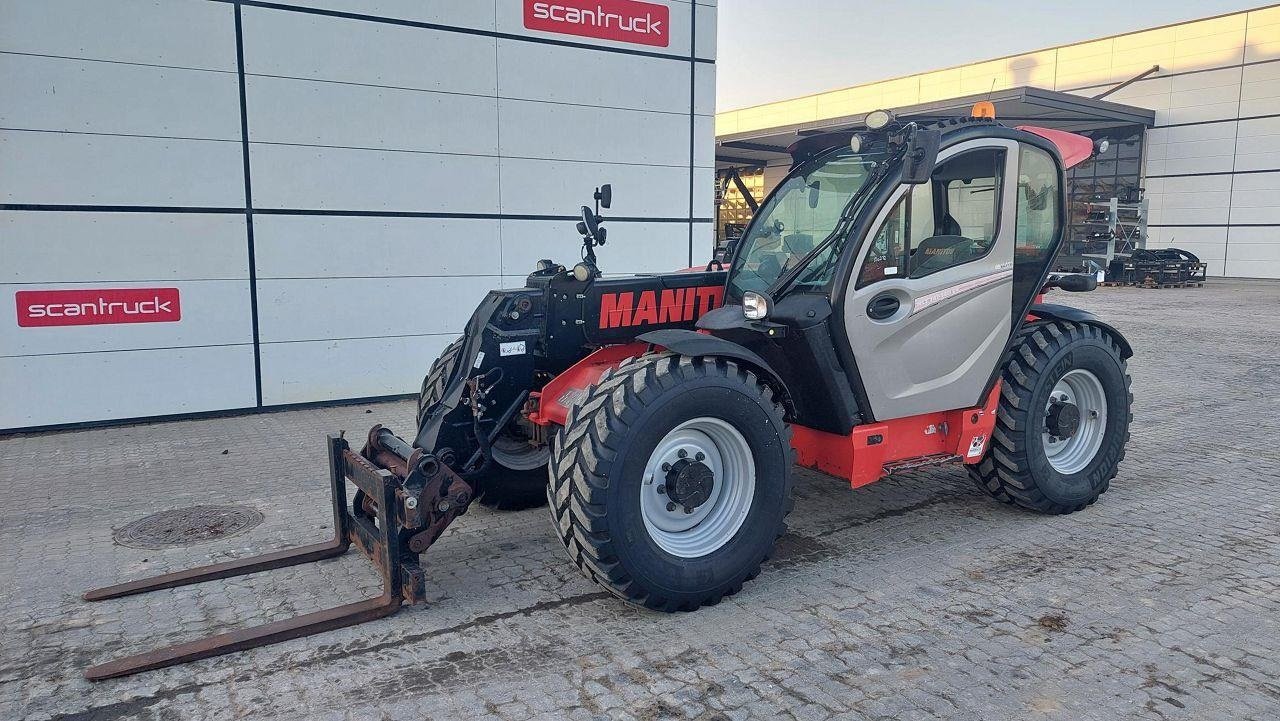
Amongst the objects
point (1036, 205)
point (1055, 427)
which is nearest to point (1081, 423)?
point (1055, 427)

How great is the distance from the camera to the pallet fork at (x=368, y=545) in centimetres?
369

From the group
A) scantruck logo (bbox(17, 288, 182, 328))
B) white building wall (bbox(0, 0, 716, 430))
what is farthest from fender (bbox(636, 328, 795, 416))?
scantruck logo (bbox(17, 288, 182, 328))

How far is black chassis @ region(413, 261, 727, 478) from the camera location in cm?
449

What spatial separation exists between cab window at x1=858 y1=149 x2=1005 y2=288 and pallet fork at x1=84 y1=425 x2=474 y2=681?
2.40 m

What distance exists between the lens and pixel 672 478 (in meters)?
4.12

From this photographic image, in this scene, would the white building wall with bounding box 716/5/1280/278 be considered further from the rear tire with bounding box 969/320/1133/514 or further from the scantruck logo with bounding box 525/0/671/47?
the rear tire with bounding box 969/320/1133/514

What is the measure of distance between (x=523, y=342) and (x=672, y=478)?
3.70 feet

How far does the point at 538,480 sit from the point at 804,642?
2.18 meters

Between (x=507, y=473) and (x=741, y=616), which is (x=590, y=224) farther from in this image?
(x=741, y=616)

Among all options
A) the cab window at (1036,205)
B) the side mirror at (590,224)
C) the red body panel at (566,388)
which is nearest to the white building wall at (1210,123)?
the cab window at (1036,205)

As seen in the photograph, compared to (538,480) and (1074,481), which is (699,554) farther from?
(1074,481)

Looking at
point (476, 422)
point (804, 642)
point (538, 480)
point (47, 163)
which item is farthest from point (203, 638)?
point (47, 163)

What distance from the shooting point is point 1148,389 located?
32.9 ft

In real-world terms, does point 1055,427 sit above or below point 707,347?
below
